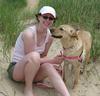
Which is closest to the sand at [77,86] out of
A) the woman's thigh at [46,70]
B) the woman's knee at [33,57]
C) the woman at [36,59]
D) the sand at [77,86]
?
the sand at [77,86]

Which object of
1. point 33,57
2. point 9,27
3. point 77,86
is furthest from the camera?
point 9,27

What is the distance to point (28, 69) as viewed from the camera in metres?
3.73

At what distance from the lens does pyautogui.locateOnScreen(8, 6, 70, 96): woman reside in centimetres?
373

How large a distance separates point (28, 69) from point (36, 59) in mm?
144

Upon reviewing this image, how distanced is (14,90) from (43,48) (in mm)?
583

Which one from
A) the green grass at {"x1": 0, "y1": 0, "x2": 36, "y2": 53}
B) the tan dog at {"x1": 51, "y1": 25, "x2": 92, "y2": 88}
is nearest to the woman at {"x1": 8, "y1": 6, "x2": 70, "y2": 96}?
the tan dog at {"x1": 51, "y1": 25, "x2": 92, "y2": 88}

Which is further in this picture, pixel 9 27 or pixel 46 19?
pixel 9 27

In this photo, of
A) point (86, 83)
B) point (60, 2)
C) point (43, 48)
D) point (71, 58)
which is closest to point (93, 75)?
point (86, 83)

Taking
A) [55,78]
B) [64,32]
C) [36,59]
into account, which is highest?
[64,32]

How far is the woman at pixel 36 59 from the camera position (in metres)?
3.73

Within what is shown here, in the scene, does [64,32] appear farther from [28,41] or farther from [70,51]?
[28,41]

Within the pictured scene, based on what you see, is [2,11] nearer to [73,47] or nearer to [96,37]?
[96,37]

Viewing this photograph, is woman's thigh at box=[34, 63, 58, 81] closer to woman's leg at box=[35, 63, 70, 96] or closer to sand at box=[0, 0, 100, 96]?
woman's leg at box=[35, 63, 70, 96]

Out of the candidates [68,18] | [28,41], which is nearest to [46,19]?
[28,41]
